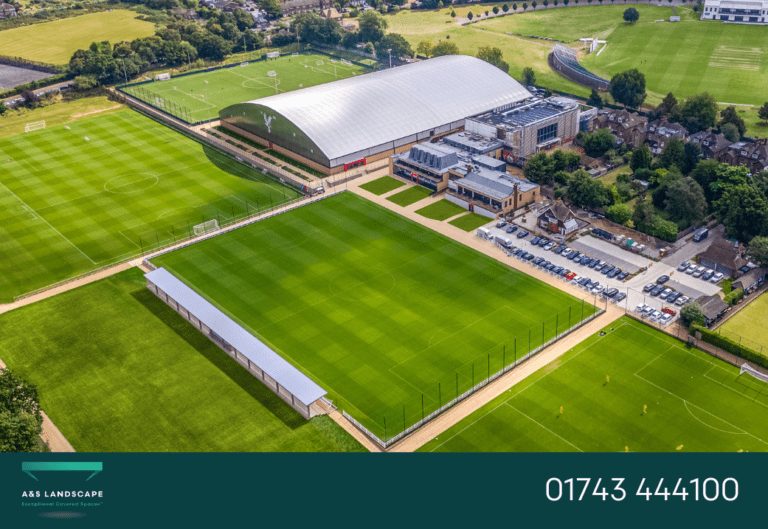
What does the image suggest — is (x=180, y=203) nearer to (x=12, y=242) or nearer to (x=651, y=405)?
(x=12, y=242)

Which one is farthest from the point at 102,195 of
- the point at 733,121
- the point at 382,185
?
the point at 733,121

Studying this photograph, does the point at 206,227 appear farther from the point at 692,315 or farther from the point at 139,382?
the point at 692,315

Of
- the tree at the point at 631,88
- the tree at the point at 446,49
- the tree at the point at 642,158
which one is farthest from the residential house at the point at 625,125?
the tree at the point at 446,49

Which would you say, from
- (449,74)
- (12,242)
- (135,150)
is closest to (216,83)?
(135,150)

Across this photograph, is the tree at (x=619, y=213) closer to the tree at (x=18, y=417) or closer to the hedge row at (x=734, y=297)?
the hedge row at (x=734, y=297)

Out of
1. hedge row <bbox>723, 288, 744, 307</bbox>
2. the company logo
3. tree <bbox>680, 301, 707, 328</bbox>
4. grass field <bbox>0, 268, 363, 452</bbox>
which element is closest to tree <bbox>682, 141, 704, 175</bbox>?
hedge row <bbox>723, 288, 744, 307</bbox>

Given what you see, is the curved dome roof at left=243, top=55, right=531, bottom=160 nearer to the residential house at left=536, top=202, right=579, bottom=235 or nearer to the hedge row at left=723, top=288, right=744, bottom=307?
the residential house at left=536, top=202, right=579, bottom=235
